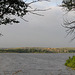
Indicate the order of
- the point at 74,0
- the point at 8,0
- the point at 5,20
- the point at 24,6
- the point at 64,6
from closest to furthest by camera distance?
the point at 8,0, the point at 24,6, the point at 5,20, the point at 74,0, the point at 64,6

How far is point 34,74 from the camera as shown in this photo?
1140 cm

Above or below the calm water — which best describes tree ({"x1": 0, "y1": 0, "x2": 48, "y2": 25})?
above

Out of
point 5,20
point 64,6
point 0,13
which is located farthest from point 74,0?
point 0,13

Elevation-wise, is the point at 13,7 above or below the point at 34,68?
above

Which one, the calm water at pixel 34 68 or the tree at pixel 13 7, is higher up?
the tree at pixel 13 7

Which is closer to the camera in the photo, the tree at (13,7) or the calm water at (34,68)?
the tree at (13,7)

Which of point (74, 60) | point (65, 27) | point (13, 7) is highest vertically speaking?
point (13, 7)

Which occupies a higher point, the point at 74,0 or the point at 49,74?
the point at 74,0

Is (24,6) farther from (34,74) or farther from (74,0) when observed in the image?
(74,0)

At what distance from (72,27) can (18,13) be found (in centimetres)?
1178

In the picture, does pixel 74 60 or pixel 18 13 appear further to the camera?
pixel 74 60

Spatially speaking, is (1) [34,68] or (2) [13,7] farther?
(1) [34,68]

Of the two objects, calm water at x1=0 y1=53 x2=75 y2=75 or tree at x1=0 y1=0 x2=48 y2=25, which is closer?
tree at x1=0 y1=0 x2=48 y2=25

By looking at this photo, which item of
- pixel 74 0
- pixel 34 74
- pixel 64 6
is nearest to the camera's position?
pixel 34 74
